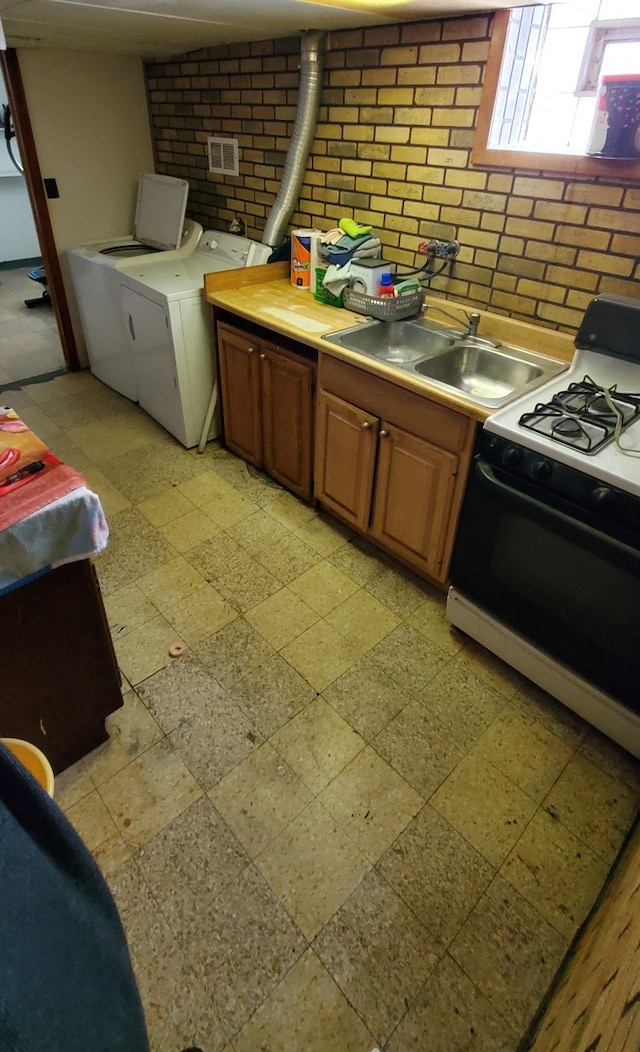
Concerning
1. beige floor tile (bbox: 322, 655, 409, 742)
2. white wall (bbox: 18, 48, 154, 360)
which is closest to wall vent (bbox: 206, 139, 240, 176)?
white wall (bbox: 18, 48, 154, 360)

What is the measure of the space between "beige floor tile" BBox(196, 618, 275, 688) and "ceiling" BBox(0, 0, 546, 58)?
2.00 metres

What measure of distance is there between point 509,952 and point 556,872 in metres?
0.24

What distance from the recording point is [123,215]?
370cm

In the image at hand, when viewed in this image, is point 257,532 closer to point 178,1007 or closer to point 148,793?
point 148,793

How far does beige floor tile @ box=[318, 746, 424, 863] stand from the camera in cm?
149

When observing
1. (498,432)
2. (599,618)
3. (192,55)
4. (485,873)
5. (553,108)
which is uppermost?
(192,55)

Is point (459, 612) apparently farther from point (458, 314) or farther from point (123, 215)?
point (123, 215)

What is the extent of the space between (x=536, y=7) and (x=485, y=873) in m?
2.63

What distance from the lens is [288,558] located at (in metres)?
2.39

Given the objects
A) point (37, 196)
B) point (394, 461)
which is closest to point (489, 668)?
point (394, 461)

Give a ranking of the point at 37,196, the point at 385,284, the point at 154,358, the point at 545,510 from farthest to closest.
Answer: the point at 37,196, the point at 154,358, the point at 385,284, the point at 545,510

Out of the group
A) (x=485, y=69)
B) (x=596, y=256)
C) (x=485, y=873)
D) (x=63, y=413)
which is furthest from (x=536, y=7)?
(x=63, y=413)

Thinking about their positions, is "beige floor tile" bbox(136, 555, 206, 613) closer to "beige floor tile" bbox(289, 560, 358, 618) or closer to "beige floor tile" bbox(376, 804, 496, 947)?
"beige floor tile" bbox(289, 560, 358, 618)

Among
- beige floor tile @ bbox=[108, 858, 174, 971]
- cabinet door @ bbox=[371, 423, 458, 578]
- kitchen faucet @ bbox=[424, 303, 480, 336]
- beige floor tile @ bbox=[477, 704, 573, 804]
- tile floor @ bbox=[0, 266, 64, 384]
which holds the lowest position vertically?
beige floor tile @ bbox=[108, 858, 174, 971]
